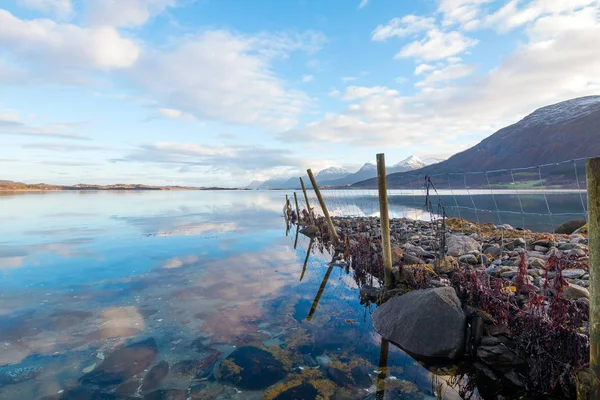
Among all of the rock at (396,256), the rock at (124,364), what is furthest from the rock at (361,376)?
the rock at (396,256)

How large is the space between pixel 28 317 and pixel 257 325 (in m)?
5.78

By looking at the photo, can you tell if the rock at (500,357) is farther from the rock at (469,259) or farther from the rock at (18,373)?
the rock at (18,373)

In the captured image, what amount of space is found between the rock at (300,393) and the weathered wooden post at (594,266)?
3.72 meters

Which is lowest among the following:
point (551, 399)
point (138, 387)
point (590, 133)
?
point (551, 399)

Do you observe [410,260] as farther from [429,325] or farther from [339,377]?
[339,377]

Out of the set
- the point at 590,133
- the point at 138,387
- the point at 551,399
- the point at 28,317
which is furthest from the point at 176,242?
the point at 590,133

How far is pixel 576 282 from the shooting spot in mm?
7930

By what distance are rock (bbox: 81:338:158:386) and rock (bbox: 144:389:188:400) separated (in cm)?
74

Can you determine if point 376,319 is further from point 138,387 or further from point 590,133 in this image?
point 590,133

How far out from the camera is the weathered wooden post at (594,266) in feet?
13.0

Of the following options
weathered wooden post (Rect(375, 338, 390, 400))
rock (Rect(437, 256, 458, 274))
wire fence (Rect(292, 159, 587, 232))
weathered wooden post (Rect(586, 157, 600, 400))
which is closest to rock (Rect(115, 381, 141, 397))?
weathered wooden post (Rect(375, 338, 390, 400))

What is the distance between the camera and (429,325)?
634cm

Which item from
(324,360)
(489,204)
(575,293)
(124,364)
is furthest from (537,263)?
(489,204)

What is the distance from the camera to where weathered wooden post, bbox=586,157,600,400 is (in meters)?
3.95
